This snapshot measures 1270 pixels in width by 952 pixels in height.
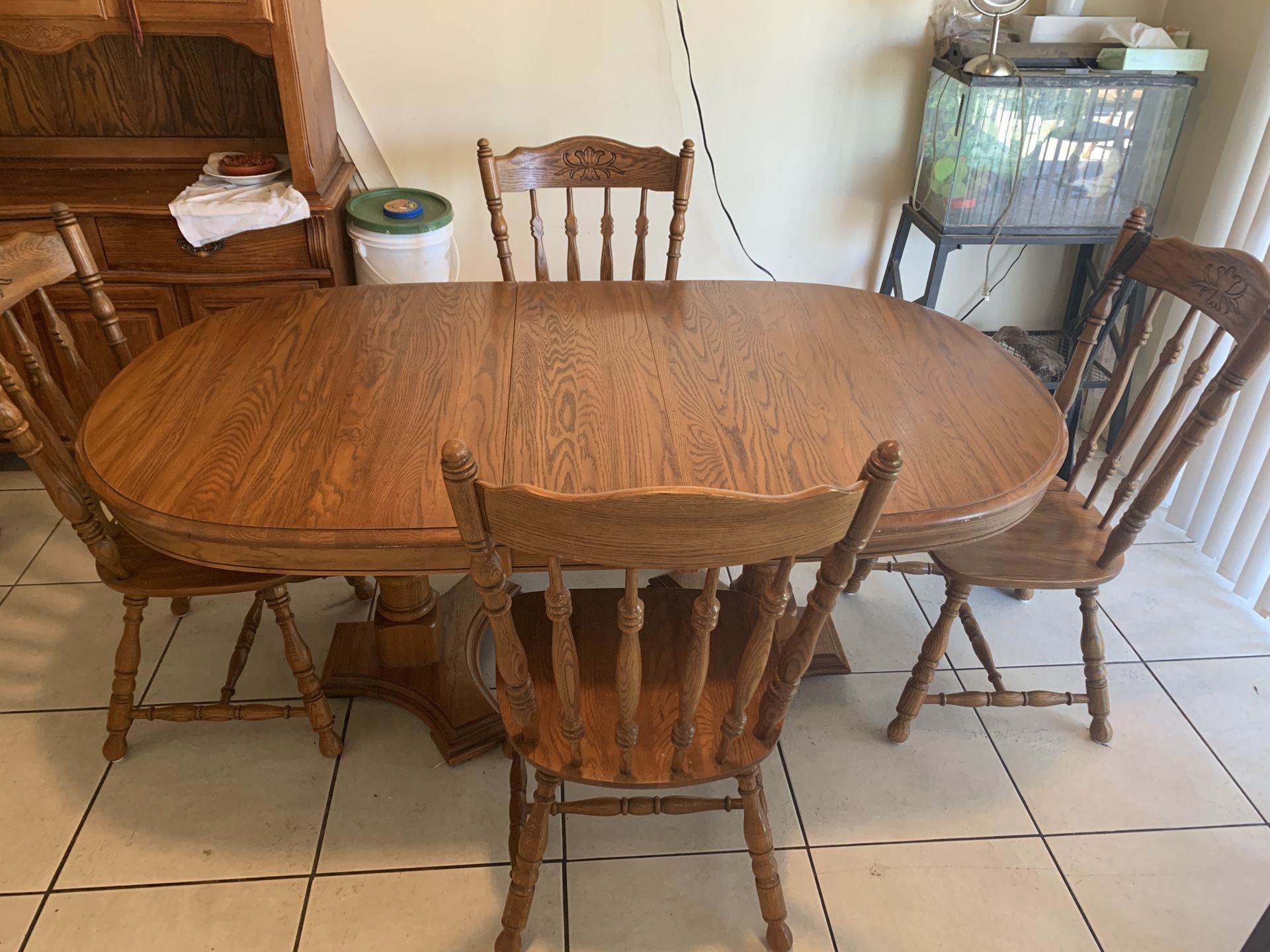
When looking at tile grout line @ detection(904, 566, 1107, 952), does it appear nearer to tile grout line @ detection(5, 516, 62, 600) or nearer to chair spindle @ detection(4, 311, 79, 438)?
chair spindle @ detection(4, 311, 79, 438)

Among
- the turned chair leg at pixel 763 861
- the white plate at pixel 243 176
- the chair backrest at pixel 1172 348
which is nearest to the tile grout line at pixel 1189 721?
the chair backrest at pixel 1172 348

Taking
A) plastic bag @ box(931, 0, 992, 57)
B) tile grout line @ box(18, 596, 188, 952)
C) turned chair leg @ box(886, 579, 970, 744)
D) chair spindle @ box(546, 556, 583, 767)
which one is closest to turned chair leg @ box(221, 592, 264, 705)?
tile grout line @ box(18, 596, 188, 952)

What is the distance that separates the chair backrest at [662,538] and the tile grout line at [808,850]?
0.42m

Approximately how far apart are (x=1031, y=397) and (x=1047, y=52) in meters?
1.22

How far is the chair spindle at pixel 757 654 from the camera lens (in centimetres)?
111

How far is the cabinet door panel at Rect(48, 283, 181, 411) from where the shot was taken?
2.36 metres

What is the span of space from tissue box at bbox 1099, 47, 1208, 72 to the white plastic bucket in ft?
5.69

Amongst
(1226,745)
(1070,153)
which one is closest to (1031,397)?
(1226,745)

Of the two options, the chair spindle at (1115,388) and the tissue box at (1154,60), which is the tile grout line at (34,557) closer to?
the chair spindle at (1115,388)

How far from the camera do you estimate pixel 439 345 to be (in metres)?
1.70

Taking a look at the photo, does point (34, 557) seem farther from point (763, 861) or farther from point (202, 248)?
point (763, 861)

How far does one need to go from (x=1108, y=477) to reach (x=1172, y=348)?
0.26m

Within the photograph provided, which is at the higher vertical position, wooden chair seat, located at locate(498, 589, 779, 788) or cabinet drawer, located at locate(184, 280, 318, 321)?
cabinet drawer, located at locate(184, 280, 318, 321)

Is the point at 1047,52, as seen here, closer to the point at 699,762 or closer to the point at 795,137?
the point at 795,137
